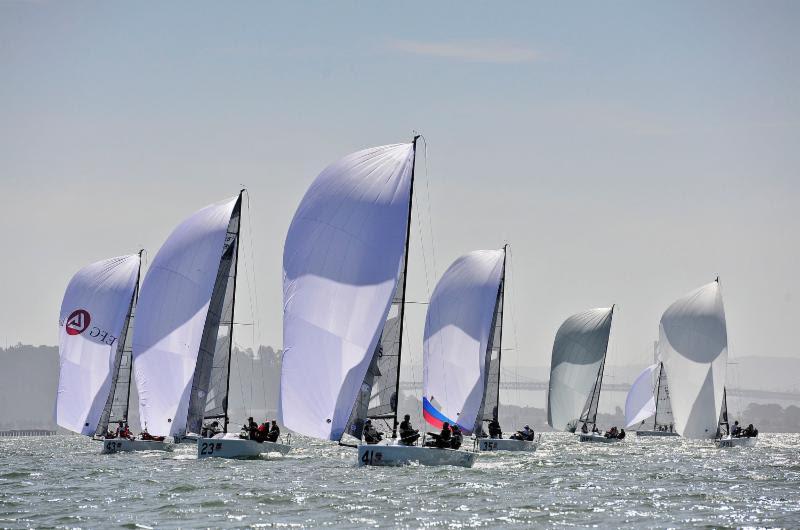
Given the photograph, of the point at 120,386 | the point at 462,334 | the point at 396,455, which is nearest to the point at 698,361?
the point at 462,334

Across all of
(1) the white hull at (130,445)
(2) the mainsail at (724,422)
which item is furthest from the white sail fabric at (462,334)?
(2) the mainsail at (724,422)

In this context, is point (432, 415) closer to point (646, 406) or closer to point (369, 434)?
point (369, 434)

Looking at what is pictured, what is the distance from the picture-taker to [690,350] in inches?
2251

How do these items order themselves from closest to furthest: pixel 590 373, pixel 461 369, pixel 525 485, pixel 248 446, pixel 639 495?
pixel 639 495 < pixel 525 485 < pixel 248 446 < pixel 461 369 < pixel 590 373

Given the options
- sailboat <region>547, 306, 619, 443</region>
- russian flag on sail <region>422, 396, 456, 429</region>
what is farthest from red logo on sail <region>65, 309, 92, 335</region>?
sailboat <region>547, 306, 619, 443</region>

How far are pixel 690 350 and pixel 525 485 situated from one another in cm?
3186

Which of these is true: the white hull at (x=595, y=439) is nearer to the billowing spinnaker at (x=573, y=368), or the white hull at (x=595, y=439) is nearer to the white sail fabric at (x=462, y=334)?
the billowing spinnaker at (x=573, y=368)

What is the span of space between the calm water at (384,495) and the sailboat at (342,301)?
5.05 ft

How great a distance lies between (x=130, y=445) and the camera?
3925cm

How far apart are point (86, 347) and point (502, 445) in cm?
1414

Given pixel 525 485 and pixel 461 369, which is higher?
pixel 461 369

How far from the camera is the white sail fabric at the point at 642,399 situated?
77625mm

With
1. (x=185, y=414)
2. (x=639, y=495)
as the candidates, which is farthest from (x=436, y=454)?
(x=185, y=414)

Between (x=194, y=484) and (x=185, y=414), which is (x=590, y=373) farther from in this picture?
(x=194, y=484)
